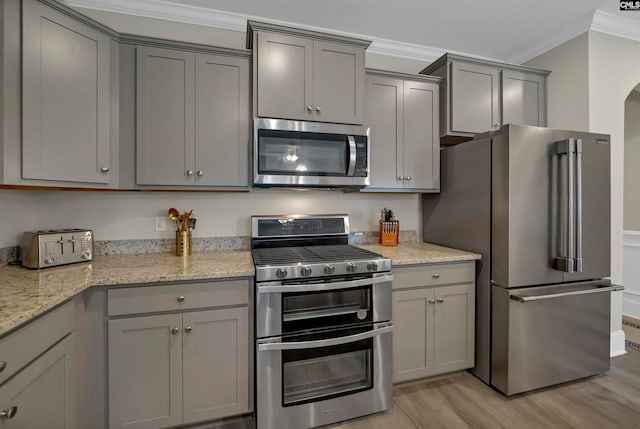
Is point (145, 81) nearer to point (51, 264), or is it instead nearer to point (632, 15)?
point (51, 264)

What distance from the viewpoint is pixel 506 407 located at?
1.96m

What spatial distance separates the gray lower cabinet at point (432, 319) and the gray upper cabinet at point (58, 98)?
2.00 meters

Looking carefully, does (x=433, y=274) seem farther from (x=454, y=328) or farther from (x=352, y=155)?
(x=352, y=155)

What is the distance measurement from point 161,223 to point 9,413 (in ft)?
4.59

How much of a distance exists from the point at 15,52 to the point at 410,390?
2.98 meters

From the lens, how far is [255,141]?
6.64ft

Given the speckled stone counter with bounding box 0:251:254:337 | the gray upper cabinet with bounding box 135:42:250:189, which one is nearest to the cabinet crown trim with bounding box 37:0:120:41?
the gray upper cabinet with bounding box 135:42:250:189

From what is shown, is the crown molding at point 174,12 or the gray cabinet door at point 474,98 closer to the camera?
the crown molding at point 174,12

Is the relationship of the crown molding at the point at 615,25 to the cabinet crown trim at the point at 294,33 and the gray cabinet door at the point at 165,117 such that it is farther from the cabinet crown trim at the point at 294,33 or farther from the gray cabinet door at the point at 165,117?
the gray cabinet door at the point at 165,117

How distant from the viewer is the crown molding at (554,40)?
249 centimetres

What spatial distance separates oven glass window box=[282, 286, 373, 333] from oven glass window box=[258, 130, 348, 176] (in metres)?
0.83

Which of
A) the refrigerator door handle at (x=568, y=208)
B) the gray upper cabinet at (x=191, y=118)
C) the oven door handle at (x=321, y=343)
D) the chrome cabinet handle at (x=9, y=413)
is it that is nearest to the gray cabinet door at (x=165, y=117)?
the gray upper cabinet at (x=191, y=118)

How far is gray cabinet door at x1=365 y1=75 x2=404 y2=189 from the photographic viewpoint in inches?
93.9

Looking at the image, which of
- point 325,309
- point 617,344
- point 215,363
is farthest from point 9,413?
point 617,344
